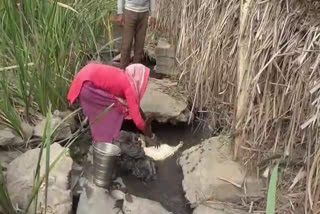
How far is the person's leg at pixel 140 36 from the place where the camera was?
4998mm

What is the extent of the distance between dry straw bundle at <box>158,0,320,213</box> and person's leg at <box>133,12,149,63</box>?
1.26m

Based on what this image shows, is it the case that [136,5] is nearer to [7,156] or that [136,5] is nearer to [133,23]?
[133,23]

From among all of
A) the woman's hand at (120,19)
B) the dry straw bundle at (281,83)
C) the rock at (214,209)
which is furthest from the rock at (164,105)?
the rock at (214,209)

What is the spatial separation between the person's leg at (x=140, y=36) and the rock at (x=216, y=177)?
1.82m

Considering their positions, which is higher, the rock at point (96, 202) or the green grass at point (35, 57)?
the green grass at point (35, 57)

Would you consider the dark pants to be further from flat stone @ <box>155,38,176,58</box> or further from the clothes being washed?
the clothes being washed

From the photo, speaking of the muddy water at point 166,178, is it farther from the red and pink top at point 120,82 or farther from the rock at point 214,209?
the red and pink top at point 120,82

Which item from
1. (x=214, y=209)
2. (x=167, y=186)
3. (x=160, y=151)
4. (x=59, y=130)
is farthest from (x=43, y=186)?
(x=160, y=151)

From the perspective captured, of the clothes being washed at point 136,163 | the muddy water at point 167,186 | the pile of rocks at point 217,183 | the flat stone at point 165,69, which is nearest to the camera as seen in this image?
the pile of rocks at point 217,183

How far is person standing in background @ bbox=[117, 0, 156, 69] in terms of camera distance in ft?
16.0

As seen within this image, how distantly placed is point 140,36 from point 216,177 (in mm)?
2246

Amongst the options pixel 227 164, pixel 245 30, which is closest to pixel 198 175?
pixel 227 164

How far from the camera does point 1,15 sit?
3.88 m

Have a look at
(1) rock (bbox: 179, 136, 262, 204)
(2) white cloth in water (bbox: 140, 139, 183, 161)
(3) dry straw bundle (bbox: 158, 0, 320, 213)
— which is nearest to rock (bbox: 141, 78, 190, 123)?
(2) white cloth in water (bbox: 140, 139, 183, 161)
